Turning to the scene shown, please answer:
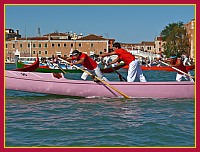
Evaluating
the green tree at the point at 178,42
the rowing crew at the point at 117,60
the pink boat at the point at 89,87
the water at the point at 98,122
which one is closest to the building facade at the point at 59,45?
the green tree at the point at 178,42

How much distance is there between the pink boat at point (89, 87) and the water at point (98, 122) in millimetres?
193

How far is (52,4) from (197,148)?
10.6 feet

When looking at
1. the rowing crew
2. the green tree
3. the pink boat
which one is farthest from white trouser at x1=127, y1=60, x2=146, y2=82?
the green tree

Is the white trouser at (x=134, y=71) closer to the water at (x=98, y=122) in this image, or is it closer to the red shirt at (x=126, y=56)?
the red shirt at (x=126, y=56)

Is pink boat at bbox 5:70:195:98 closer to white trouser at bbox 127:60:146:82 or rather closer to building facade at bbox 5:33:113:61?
white trouser at bbox 127:60:146:82

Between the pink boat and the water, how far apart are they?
19cm

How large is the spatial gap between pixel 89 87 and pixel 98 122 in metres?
2.93

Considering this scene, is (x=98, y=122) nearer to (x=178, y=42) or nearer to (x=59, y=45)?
(x=178, y=42)

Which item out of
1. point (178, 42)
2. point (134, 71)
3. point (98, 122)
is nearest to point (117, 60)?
point (134, 71)

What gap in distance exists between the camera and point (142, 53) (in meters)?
52.2

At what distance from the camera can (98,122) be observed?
7.15 metres

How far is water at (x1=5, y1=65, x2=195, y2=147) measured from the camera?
5820mm

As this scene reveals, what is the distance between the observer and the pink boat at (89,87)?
980cm

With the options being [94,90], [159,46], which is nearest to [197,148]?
[94,90]
